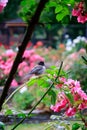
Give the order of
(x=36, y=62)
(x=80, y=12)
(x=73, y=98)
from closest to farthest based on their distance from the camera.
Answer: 1. (x=80, y=12)
2. (x=73, y=98)
3. (x=36, y=62)

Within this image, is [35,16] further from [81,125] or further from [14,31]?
[14,31]

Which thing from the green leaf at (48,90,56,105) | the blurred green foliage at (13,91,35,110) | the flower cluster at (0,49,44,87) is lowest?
the flower cluster at (0,49,44,87)

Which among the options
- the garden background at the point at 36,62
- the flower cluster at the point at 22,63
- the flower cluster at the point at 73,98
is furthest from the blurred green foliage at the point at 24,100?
the flower cluster at the point at 73,98

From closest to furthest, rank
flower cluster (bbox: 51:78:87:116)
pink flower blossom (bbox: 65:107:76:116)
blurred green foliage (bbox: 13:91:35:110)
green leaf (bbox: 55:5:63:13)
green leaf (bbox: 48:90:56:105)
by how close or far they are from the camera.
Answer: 1. green leaf (bbox: 55:5:63:13)
2. green leaf (bbox: 48:90:56:105)
3. flower cluster (bbox: 51:78:87:116)
4. pink flower blossom (bbox: 65:107:76:116)
5. blurred green foliage (bbox: 13:91:35:110)

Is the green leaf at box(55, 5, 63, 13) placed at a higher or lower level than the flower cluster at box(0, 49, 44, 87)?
higher

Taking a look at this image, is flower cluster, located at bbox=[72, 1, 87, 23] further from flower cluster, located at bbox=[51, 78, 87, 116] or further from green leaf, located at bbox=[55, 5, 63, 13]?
flower cluster, located at bbox=[51, 78, 87, 116]

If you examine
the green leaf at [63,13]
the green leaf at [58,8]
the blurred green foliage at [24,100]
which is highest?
the green leaf at [58,8]

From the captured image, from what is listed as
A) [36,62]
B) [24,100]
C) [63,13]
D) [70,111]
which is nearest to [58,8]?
[63,13]

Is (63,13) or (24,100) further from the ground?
(63,13)

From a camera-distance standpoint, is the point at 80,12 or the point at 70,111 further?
the point at 70,111

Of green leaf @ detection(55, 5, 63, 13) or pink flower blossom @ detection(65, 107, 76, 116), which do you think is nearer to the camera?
green leaf @ detection(55, 5, 63, 13)

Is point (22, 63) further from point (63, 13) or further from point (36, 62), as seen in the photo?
point (63, 13)

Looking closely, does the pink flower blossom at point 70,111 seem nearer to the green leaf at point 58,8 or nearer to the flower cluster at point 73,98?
the flower cluster at point 73,98

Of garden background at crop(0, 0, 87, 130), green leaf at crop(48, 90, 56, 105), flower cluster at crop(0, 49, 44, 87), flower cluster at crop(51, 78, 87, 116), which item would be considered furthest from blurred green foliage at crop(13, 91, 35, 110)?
green leaf at crop(48, 90, 56, 105)
